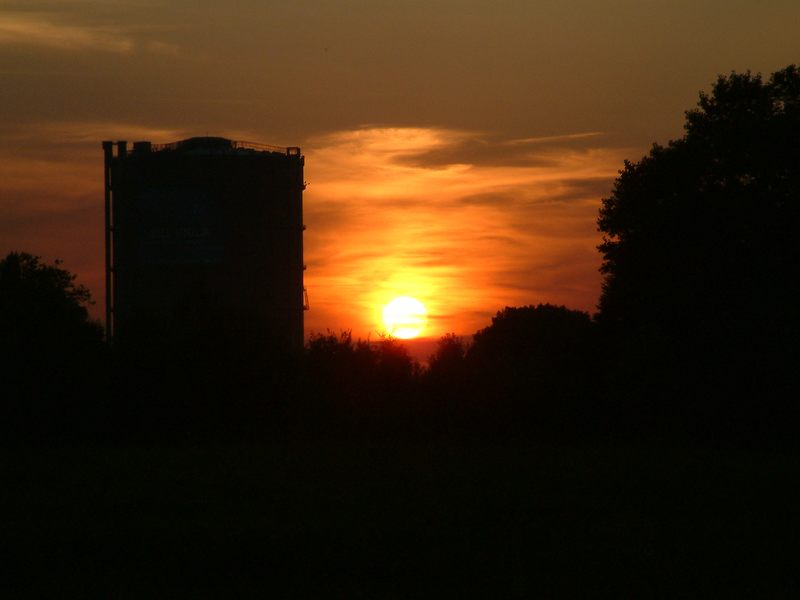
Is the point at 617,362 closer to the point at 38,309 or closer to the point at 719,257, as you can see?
the point at 719,257

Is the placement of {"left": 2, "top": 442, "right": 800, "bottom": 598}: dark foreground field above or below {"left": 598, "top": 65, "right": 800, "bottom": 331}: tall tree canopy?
below

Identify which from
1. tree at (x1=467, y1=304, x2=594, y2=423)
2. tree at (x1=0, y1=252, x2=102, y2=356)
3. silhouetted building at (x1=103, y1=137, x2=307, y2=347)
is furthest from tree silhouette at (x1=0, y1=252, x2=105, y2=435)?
silhouetted building at (x1=103, y1=137, x2=307, y2=347)

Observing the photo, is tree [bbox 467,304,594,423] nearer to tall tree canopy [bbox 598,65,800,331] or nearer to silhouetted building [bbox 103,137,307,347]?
tall tree canopy [bbox 598,65,800,331]

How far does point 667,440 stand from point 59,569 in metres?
23.0

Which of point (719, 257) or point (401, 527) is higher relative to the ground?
point (719, 257)

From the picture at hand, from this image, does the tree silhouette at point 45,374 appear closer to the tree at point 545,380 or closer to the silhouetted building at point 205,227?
the tree at point 545,380

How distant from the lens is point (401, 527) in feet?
56.4

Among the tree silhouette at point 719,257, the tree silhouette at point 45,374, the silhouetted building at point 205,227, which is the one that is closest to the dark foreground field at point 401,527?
the tree silhouette at point 719,257

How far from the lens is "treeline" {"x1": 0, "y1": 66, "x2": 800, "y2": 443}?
1423 inches

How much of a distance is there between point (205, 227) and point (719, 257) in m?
35.0

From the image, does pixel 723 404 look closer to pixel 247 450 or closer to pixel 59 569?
pixel 247 450

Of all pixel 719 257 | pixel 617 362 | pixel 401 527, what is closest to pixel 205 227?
pixel 617 362

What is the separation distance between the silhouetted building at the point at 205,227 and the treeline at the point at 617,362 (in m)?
13.6

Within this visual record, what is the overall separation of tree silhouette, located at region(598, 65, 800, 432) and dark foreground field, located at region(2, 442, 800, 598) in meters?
9.71
